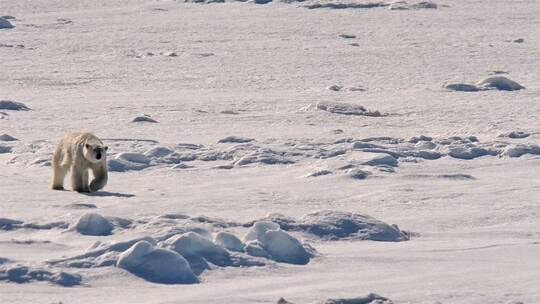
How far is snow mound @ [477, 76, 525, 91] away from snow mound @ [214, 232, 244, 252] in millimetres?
8557

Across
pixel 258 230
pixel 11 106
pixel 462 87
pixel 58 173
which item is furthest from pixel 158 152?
pixel 462 87

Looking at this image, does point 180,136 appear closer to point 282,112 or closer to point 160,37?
point 282,112

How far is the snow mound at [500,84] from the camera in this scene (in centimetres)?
1359

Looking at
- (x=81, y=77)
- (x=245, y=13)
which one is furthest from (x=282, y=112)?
(x=245, y=13)

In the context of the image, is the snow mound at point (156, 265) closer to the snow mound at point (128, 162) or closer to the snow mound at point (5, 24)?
the snow mound at point (128, 162)

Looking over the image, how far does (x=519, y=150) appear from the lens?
362 inches

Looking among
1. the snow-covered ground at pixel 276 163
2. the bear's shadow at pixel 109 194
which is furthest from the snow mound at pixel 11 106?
the bear's shadow at pixel 109 194

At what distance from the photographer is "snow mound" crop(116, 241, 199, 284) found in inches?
195

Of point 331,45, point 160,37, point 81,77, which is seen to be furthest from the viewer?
point 160,37

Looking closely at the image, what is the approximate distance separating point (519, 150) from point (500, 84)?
14.9ft

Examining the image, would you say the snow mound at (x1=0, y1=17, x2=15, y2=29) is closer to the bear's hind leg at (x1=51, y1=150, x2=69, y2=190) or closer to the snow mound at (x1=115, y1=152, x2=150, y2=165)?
the snow mound at (x1=115, y1=152, x2=150, y2=165)

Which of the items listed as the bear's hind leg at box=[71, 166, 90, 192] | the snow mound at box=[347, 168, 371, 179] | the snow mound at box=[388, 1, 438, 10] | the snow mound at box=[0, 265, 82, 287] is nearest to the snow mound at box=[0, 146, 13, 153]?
the bear's hind leg at box=[71, 166, 90, 192]

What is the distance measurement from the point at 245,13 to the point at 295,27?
2134 millimetres

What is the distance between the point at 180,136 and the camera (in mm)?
10344
